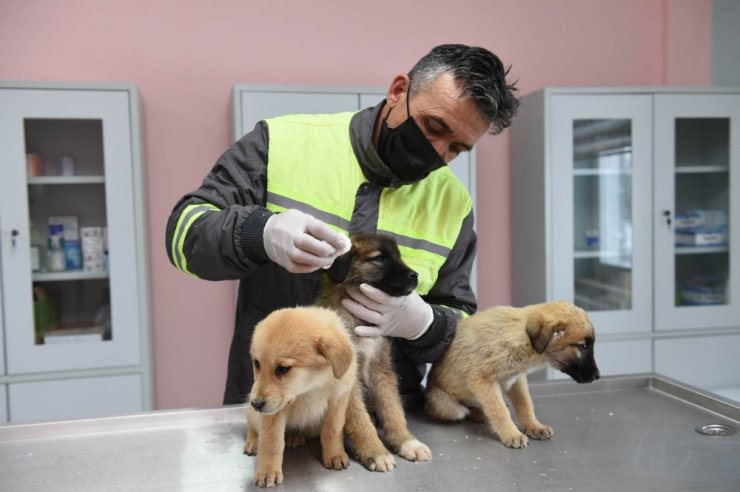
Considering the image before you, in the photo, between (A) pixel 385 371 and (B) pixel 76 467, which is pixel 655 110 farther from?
(B) pixel 76 467

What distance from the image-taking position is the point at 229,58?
3.21m

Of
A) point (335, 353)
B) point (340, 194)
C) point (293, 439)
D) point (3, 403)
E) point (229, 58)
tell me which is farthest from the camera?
point (229, 58)

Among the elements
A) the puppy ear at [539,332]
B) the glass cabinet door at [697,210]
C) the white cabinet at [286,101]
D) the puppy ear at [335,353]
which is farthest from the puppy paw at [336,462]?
the glass cabinet door at [697,210]

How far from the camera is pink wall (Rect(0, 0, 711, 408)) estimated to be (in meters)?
3.09

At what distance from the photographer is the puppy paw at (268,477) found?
1.09 meters

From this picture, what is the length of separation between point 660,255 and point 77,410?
122 inches

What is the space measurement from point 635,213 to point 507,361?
226cm

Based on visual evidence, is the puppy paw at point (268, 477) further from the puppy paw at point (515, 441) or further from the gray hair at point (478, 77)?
the gray hair at point (478, 77)

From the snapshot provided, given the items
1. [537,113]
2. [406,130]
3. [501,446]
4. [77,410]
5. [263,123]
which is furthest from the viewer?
[537,113]

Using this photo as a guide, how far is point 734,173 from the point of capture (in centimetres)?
335

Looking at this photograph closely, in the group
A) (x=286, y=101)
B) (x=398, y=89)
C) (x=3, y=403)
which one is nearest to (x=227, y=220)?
(x=398, y=89)

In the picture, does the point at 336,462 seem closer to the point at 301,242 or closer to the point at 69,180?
the point at 301,242

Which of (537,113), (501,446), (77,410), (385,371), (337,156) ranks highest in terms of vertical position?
(537,113)

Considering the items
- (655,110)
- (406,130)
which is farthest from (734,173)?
(406,130)
